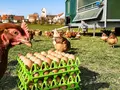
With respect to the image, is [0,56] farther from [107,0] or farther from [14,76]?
[107,0]

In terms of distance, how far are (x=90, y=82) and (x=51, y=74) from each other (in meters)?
1.17

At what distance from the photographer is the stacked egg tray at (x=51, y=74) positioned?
3.40m

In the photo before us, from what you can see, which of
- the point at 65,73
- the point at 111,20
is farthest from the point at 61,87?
the point at 111,20

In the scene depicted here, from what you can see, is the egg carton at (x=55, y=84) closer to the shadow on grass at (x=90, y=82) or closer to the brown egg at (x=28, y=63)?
the brown egg at (x=28, y=63)

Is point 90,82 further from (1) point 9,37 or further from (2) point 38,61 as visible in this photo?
(1) point 9,37

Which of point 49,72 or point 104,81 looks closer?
point 49,72

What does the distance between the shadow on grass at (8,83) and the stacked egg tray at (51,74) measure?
49cm

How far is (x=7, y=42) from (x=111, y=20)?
11.1m

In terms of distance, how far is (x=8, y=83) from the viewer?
4.29 metres

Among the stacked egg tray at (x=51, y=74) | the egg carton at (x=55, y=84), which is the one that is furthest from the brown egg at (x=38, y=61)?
the egg carton at (x=55, y=84)

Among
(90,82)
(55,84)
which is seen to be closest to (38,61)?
(55,84)

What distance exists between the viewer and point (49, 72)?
11.5 feet

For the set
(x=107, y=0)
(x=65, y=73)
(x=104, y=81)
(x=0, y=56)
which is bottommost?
(x=104, y=81)

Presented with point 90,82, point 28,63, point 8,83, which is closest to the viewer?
point 28,63
